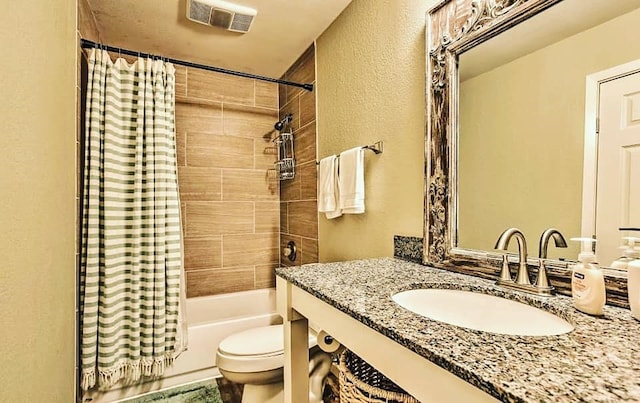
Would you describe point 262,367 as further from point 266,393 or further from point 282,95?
point 282,95

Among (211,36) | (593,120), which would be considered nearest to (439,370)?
(593,120)

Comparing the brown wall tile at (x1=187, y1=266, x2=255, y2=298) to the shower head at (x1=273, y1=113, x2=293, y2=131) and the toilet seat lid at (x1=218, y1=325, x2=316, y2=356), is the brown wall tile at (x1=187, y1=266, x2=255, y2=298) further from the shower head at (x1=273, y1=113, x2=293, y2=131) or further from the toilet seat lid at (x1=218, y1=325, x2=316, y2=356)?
the shower head at (x1=273, y1=113, x2=293, y2=131)

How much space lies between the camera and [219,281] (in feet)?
8.61

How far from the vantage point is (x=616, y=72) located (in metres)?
0.79

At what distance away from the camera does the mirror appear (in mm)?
856

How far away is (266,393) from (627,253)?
5.29ft

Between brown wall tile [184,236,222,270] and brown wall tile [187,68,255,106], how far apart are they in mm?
1167

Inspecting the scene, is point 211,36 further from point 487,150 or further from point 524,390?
point 524,390

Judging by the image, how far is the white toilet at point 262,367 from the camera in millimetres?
1541

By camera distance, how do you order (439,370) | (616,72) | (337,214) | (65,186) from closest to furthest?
(439,370)
(616,72)
(65,186)
(337,214)

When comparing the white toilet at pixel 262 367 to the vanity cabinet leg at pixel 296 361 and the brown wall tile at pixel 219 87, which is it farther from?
the brown wall tile at pixel 219 87

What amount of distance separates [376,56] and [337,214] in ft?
2.76

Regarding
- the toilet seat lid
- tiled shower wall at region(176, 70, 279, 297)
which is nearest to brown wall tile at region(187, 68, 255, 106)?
tiled shower wall at region(176, 70, 279, 297)

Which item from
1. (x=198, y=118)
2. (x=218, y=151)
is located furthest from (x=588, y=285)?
(x=198, y=118)
